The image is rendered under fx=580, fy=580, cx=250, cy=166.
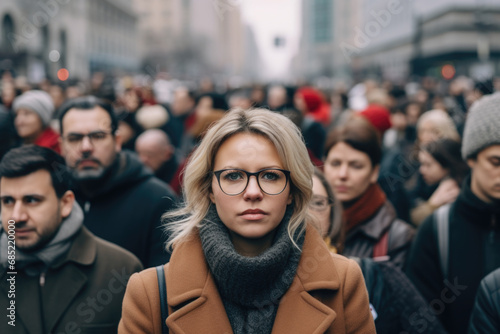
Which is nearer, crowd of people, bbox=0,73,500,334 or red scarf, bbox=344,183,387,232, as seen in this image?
crowd of people, bbox=0,73,500,334

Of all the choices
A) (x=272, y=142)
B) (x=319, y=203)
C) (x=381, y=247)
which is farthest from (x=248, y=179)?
(x=381, y=247)

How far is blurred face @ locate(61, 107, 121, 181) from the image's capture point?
4328mm

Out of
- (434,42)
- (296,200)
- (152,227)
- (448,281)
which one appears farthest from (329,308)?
(434,42)

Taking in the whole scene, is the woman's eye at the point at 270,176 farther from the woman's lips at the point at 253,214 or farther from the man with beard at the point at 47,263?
the man with beard at the point at 47,263

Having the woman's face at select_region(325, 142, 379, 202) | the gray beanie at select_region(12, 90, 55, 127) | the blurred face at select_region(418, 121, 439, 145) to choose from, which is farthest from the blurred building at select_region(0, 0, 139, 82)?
the woman's face at select_region(325, 142, 379, 202)

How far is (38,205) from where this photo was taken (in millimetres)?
3328

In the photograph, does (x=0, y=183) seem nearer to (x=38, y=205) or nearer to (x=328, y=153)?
(x=38, y=205)

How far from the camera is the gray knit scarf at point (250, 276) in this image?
7.63 ft

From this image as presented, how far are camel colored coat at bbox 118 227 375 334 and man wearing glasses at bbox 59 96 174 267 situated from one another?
5.06 feet

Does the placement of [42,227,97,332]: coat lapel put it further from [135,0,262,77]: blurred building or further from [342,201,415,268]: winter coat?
[135,0,262,77]: blurred building

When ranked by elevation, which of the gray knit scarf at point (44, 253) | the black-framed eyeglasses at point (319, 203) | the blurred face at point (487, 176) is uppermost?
the blurred face at point (487, 176)

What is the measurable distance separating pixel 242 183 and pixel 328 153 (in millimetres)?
2165

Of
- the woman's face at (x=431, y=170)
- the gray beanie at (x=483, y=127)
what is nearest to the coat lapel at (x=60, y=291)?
the gray beanie at (x=483, y=127)

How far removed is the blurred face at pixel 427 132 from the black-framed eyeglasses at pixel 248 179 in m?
4.39
